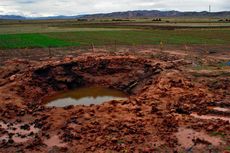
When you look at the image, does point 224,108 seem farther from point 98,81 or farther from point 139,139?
point 98,81

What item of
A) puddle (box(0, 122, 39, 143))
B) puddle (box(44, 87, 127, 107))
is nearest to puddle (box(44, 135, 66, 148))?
puddle (box(0, 122, 39, 143))

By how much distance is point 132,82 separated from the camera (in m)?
21.9

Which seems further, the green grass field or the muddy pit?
the green grass field

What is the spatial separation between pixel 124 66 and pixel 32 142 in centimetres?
1293

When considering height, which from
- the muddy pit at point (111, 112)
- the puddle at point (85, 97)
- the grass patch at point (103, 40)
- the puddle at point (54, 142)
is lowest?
the puddle at point (85, 97)

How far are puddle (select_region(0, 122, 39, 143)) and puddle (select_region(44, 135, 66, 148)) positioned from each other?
822mm

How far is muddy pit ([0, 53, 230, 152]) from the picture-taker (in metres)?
11.9

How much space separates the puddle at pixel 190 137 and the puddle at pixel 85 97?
716cm

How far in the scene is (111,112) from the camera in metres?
14.8

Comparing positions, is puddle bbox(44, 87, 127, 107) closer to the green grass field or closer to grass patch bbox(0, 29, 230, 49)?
the green grass field

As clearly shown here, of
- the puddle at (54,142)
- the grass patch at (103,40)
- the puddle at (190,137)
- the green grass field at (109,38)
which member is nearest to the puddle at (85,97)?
the puddle at (54,142)

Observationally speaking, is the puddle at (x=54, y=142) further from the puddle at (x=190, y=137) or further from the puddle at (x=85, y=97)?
the puddle at (x=85, y=97)

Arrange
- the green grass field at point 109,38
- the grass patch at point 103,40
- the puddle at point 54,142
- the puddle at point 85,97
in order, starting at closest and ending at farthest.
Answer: the puddle at point 54,142 < the puddle at point 85,97 < the grass patch at point 103,40 < the green grass field at point 109,38

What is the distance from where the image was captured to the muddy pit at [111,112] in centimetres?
1186
